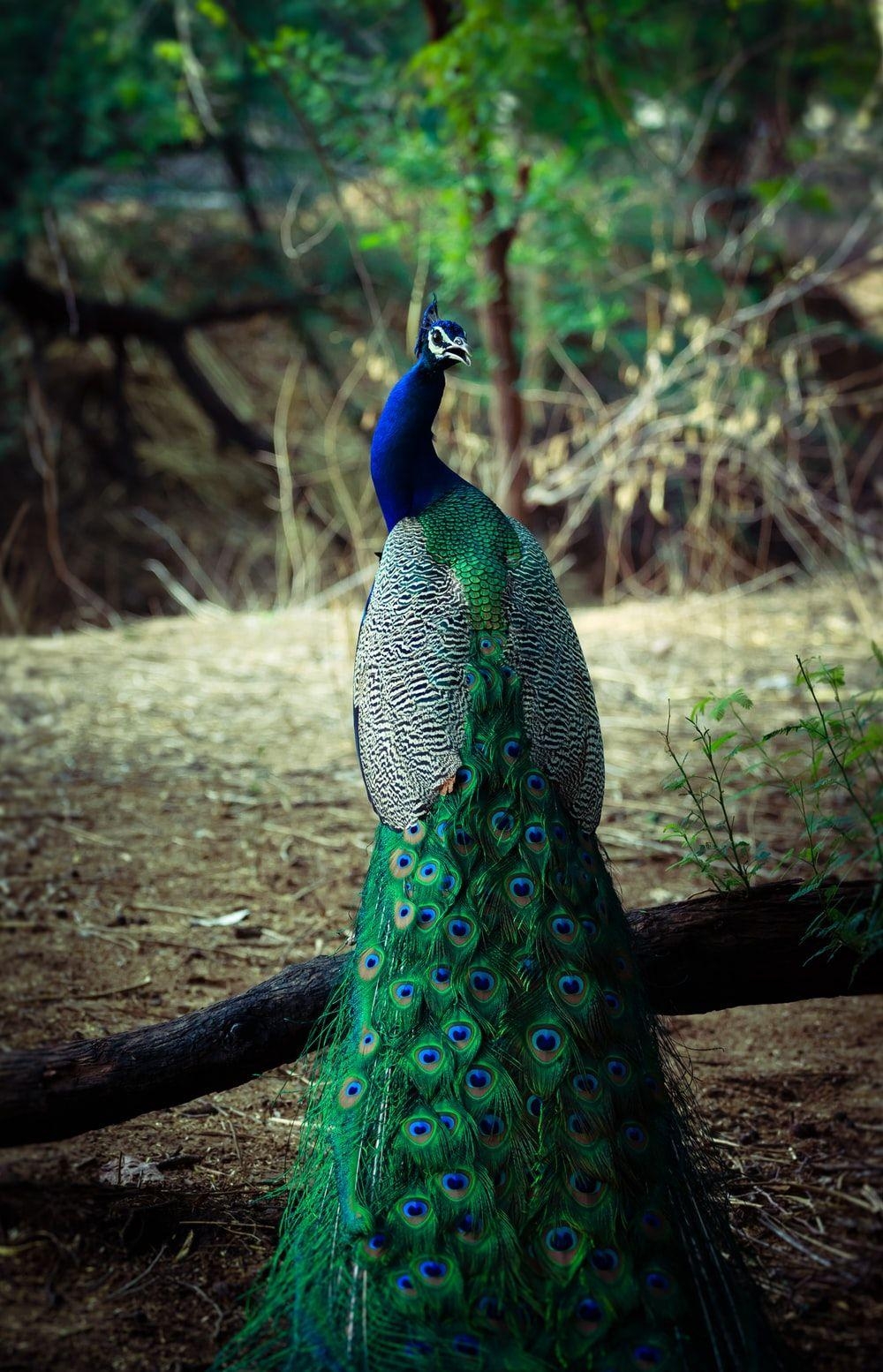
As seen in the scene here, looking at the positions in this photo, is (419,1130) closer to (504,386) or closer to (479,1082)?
(479,1082)

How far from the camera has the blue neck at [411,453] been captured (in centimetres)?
327

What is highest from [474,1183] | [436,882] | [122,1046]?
[436,882]

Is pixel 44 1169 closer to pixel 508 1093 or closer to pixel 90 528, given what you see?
pixel 508 1093

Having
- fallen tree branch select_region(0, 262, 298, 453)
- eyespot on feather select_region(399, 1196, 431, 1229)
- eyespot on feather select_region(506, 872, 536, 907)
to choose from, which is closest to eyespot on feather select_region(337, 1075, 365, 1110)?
eyespot on feather select_region(399, 1196, 431, 1229)

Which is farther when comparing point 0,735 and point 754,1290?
point 0,735

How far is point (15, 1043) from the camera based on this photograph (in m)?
3.10

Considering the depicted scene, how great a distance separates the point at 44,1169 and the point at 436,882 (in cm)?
110

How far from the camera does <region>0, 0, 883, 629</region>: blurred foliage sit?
23.4ft

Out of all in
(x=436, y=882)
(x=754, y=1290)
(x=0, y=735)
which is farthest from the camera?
(x=0, y=735)

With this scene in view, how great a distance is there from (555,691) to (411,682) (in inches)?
13.4

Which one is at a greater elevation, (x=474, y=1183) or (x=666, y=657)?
(x=666, y=657)

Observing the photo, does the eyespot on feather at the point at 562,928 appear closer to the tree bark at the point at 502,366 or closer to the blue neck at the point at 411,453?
the blue neck at the point at 411,453

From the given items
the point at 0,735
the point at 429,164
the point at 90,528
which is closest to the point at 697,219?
the point at 429,164

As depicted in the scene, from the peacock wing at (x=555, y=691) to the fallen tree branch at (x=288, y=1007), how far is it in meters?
0.39
